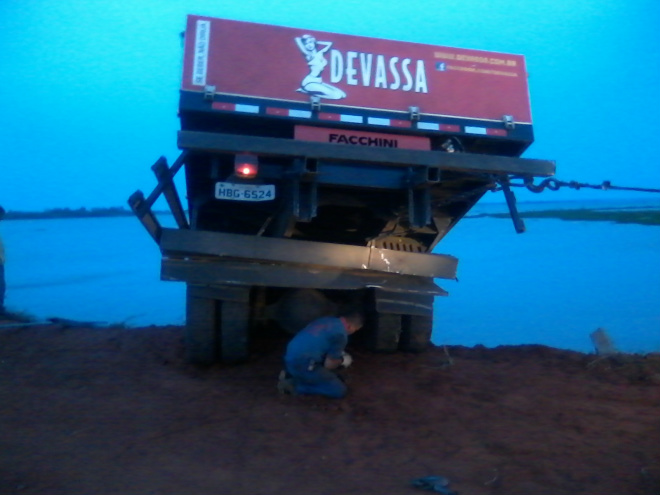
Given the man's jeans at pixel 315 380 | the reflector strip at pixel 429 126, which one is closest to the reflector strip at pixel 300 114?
the reflector strip at pixel 429 126

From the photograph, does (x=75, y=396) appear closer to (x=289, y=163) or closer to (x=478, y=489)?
(x=289, y=163)

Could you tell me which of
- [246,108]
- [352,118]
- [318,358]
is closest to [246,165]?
[246,108]

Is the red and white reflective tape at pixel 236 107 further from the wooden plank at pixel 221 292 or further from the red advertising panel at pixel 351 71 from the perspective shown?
the wooden plank at pixel 221 292

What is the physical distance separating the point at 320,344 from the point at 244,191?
1.44 m

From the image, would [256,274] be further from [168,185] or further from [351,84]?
[351,84]

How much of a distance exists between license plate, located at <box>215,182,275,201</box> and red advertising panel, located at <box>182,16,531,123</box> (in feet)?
2.62

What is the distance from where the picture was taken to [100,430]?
15.7 ft

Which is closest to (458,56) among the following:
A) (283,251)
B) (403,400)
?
(283,251)

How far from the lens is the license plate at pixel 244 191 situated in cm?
542

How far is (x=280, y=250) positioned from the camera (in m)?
5.76

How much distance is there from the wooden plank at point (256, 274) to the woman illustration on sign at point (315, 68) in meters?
1.54

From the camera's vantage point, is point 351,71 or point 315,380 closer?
point 315,380

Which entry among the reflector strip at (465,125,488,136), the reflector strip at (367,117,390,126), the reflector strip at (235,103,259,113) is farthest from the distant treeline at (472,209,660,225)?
the reflector strip at (235,103,259,113)

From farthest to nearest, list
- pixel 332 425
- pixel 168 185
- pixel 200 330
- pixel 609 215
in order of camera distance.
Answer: pixel 609 215 < pixel 200 330 < pixel 168 185 < pixel 332 425
